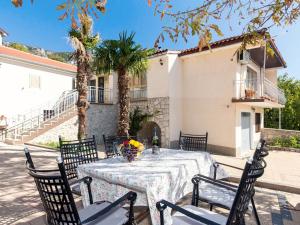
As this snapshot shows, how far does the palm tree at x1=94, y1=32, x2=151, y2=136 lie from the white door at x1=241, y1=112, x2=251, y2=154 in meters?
6.89

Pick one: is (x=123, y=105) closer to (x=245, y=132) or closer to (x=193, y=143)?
(x=193, y=143)

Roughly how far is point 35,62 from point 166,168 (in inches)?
654

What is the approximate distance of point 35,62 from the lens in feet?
53.6

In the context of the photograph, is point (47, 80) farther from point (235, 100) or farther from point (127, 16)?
point (235, 100)

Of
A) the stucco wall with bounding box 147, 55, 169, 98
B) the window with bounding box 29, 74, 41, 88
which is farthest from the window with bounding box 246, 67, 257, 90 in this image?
the window with bounding box 29, 74, 41, 88

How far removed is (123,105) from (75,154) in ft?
15.0

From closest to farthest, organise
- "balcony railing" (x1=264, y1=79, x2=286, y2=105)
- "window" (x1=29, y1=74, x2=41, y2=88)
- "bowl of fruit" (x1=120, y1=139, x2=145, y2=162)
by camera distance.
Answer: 1. "bowl of fruit" (x1=120, y1=139, x2=145, y2=162)
2. "balcony railing" (x1=264, y1=79, x2=286, y2=105)
3. "window" (x1=29, y1=74, x2=41, y2=88)

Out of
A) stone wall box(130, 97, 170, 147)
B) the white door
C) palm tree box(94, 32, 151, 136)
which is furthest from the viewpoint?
stone wall box(130, 97, 170, 147)

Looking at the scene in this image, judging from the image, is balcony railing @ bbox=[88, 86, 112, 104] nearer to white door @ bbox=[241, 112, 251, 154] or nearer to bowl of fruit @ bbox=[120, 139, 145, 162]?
white door @ bbox=[241, 112, 251, 154]

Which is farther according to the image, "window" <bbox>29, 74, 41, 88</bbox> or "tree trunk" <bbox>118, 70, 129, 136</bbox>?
"window" <bbox>29, 74, 41, 88</bbox>

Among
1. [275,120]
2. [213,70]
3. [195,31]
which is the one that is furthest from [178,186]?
[275,120]

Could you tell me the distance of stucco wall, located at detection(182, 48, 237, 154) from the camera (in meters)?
10.8

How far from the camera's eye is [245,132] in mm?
12398

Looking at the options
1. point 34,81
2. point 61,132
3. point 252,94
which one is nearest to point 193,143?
point 252,94
